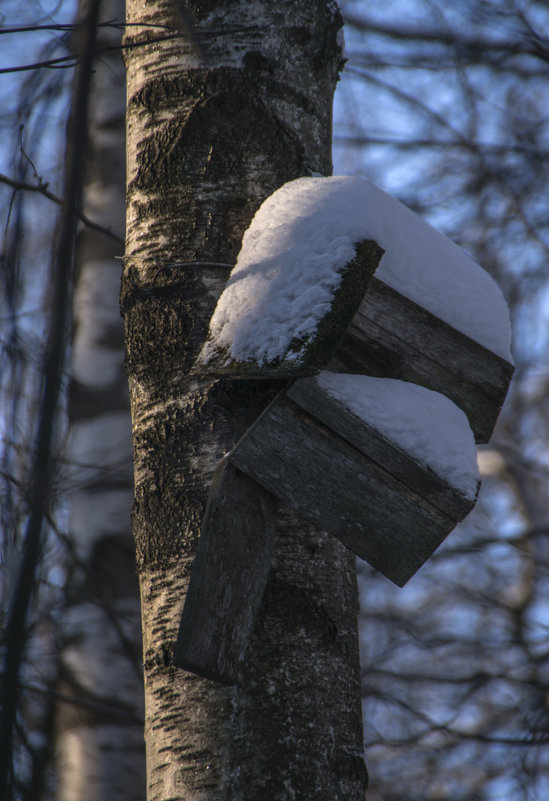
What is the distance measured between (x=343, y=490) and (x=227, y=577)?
0.72 feet

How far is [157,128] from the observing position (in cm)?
146

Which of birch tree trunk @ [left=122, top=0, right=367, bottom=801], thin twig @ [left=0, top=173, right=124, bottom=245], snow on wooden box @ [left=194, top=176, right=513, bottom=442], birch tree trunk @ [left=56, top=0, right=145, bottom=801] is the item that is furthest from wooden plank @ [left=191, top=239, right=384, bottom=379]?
birch tree trunk @ [left=56, top=0, right=145, bottom=801]

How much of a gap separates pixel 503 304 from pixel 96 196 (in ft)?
8.41

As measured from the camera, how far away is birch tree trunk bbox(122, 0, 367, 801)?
1129mm

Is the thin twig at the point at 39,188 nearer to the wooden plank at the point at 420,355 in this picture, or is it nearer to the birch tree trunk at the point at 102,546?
the wooden plank at the point at 420,355

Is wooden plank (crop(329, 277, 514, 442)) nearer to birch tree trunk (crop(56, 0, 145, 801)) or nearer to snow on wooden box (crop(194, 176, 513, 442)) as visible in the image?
snow on wooden box (crop(194, 176, 513, 442))

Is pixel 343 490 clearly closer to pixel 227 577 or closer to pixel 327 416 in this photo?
pixel 327 416

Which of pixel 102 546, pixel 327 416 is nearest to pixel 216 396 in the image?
pixel 327 416

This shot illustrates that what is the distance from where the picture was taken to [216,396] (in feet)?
4.15

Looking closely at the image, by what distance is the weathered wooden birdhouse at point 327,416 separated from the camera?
1.13 m

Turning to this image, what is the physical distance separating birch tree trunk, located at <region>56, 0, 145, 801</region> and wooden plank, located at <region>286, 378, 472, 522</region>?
1122 mm

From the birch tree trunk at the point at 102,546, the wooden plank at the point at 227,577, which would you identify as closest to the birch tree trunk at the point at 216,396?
the wooden plank at the point at 227,577

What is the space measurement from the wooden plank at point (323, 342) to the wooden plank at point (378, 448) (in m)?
0.04

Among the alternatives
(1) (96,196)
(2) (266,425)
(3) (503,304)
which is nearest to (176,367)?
(2) (266,425)
